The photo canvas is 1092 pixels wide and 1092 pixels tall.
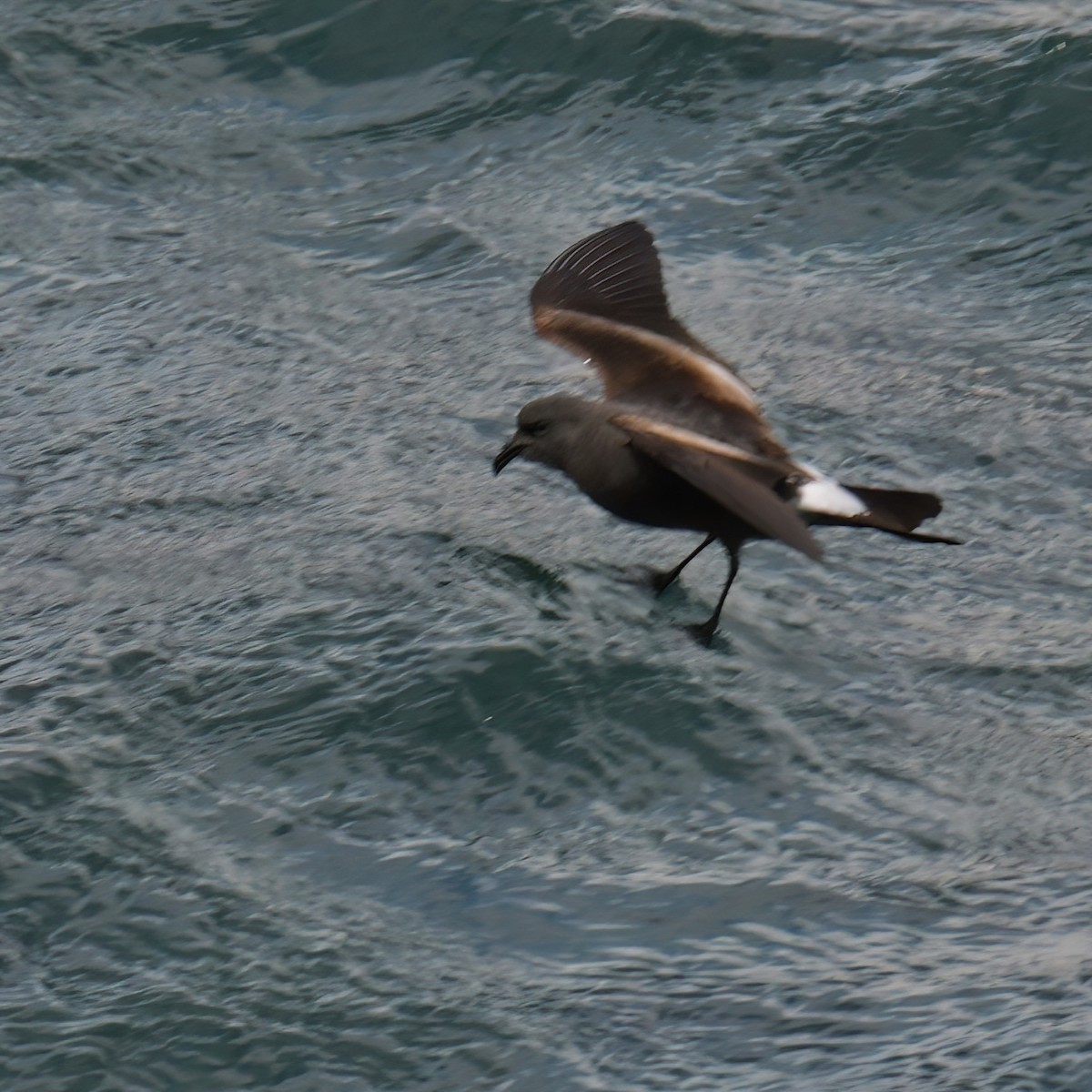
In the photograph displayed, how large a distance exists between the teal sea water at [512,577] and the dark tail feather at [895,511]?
0.54 metres

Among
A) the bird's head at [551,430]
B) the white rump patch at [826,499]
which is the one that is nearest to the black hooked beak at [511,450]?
the bird's head at [551,430]

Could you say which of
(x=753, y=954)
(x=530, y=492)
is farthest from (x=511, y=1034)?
(x=530, y=492)

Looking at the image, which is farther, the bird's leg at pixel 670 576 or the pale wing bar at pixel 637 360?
the bird's leg at pixel 670 576

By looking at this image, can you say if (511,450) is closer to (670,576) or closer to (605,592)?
(605,592)

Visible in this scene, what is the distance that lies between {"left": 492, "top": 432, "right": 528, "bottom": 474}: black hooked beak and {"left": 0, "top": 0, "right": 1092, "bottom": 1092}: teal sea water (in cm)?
34

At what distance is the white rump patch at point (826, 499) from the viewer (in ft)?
17.4

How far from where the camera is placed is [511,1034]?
432 cm

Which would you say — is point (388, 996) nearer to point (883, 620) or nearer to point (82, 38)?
point (883, 620)

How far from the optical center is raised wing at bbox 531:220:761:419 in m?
5.93

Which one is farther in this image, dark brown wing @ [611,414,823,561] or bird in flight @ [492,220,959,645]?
bird in flight @ [492,220,959,645]

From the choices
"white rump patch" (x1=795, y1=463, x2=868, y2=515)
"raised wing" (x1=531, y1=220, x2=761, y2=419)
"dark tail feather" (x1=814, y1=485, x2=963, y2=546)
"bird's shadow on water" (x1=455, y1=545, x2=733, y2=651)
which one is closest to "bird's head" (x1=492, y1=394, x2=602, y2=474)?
"raised wing" (x1=531, y1=220, x2=761, y2=419)

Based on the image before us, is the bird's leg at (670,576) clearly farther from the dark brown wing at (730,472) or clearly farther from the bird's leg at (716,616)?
the dark brown wing at (730,472)

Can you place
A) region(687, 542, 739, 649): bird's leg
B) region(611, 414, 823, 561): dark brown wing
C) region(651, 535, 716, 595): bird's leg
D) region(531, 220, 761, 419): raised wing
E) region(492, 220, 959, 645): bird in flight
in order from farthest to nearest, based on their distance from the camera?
region(651, 535, 716, 595): bird's leg → region(531, 220, 761, 419): raised wing → region(687, 542, 739, 649): bird's leg → region(492, 220, 959, 645): bird in flight → region(611, 414, 823, 561): dark brown wing

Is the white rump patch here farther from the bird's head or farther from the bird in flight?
the bird's head
